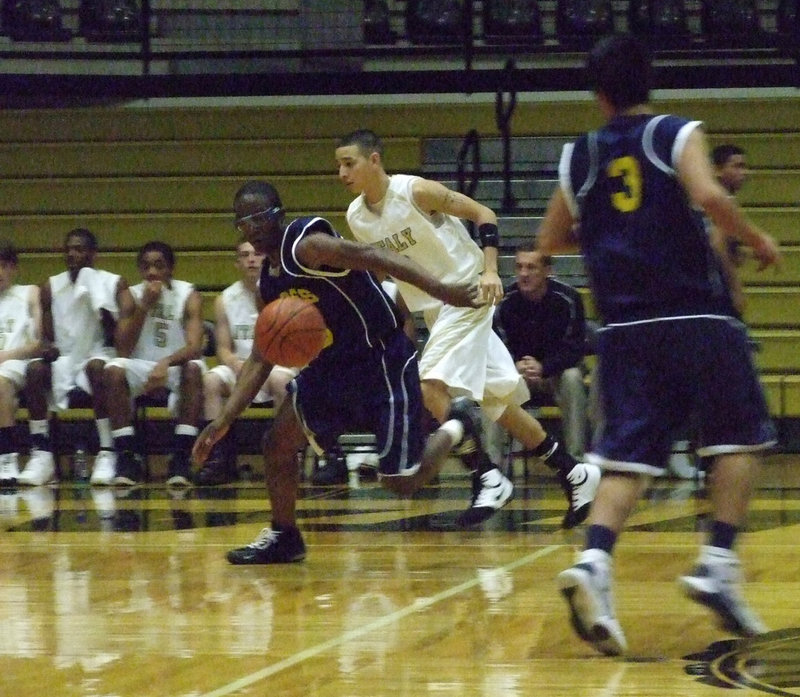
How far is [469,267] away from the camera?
6477 millimetres

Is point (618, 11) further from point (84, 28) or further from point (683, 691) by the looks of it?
point (683, 691)

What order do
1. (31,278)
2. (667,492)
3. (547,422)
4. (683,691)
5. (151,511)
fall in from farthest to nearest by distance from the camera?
(31,278)
(547,422)
(667,492)
(151,511)
(683,691)

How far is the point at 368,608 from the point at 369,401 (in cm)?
109

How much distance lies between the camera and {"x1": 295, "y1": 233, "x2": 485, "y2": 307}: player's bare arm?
480cm

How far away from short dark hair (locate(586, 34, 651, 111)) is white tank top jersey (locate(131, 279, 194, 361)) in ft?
18.2

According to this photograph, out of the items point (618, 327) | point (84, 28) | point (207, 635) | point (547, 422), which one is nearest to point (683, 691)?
point (618, 327)

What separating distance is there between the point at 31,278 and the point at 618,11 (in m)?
4.91

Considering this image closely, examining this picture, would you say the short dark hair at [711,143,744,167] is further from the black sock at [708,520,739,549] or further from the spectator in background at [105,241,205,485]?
the black sock at [708,520,739,549]

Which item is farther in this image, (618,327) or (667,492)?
(667,492)

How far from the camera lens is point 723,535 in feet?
12.3

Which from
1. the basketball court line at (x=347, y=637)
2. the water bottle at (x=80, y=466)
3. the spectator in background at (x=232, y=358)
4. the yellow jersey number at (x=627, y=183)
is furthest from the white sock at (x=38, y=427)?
the yellow jersey number at (x=627, y=183)

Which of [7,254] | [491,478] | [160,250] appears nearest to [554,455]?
[491,478]

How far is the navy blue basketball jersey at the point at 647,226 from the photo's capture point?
3697 millimetres

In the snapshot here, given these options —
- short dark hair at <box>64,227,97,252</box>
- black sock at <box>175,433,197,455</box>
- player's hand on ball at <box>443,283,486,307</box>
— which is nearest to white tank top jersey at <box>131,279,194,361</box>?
short dark hair at <box>64,227,97,252</box>
